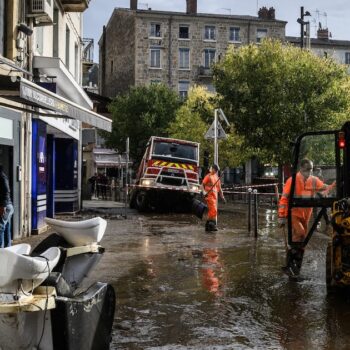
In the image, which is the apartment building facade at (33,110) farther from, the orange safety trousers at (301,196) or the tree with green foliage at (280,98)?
the tree with green foliage at (280,98)

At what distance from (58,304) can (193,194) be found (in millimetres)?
16082

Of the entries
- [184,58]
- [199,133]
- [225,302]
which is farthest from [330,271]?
[184,58]

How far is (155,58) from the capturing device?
5350 cm

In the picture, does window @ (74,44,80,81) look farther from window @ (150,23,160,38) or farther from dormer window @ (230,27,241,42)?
dormer window @ (230,27,241,42)

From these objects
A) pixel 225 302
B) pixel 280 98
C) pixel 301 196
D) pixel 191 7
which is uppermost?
pixel 191 7

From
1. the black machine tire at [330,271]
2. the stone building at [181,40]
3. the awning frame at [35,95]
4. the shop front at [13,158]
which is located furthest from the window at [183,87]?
the black machine tire at [330,271]

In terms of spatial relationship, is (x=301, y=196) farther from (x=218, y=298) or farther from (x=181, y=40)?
(x=181, y=40)

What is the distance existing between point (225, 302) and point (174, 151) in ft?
45.3

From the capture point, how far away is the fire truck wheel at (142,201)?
20.5m

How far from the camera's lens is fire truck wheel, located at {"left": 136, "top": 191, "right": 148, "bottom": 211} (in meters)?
20.5

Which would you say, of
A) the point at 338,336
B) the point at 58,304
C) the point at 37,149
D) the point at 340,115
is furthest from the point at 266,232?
the point at 340,115

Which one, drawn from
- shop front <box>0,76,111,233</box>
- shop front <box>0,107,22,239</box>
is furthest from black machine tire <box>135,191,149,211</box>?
shop front <box>0,107,22,239</box>

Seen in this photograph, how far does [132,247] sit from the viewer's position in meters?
11.5

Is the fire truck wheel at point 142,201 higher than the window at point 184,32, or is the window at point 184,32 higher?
the window at point 184,32
